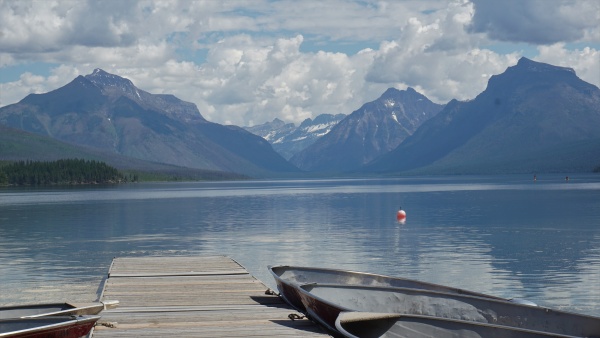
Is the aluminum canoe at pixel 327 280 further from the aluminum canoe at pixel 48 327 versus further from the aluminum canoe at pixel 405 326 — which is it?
the aluminum canoe at pixel 48 327

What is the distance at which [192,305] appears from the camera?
2461cm

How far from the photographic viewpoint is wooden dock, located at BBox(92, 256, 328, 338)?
20391 millimetres

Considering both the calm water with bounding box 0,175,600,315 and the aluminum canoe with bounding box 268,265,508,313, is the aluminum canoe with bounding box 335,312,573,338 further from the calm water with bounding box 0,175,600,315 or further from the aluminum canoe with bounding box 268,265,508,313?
the calm water with bounding box 0,175,600,315

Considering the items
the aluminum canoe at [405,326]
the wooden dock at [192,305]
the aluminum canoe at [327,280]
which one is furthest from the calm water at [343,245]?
the aluminum canoe at [405,326]

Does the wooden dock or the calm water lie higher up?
the wooden dock

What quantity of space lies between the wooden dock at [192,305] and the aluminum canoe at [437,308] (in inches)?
29.0

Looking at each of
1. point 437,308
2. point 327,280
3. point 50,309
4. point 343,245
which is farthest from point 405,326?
point 343,245

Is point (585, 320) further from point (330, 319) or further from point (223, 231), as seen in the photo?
point (223, 231)

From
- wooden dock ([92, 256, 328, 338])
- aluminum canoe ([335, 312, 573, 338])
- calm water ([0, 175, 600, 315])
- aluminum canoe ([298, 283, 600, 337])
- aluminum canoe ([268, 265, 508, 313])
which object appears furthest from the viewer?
calm water ([0, 175, 600, 315])

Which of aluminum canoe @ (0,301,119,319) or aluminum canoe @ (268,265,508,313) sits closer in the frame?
aluminum canoe @ (0,301,119,319)

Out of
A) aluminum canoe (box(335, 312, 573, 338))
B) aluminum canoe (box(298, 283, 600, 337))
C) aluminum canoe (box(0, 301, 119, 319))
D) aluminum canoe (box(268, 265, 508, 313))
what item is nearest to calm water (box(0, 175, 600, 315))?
aluminum canoe (box(268, 265, 508, 313))

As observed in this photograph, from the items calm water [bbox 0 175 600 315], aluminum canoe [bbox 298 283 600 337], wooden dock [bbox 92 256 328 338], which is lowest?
calm water [bbox 0 175 600 315]

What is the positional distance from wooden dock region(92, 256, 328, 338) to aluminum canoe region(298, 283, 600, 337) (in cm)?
74

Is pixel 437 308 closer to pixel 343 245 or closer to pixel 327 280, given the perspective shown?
pixel 327 280
